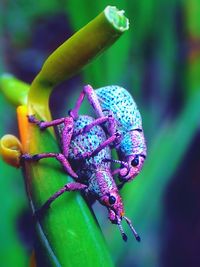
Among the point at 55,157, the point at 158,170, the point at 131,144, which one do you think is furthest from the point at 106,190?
the point at 158,170

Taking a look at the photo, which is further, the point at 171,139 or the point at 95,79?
the point at 171,139

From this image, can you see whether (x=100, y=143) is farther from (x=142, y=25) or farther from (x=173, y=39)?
(x=173, y=39)

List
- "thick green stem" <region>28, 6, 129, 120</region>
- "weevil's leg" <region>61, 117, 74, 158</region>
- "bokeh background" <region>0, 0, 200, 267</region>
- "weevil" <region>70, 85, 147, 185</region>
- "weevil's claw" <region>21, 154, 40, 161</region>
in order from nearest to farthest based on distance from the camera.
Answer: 1. "thick green stem" <region>28, 6, 129, 120</region>
2. "weevil's claw" <region>21, 154, 40, 161</region>
3. "weevil's leg" <region>61, 117, 74, 158</region>
4. "weevil" <region>70, 85, 147, 185</region>
5. "bokeh background" <region>0, 0, 200, 267</region>

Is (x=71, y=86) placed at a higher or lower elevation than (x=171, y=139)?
higher

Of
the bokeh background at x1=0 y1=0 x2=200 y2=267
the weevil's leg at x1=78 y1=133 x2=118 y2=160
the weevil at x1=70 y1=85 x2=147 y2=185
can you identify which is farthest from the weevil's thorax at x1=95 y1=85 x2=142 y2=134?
the bokeh background at x1=0 y1=0 x2=200 y2=267

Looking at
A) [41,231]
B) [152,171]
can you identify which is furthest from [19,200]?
[41,231]

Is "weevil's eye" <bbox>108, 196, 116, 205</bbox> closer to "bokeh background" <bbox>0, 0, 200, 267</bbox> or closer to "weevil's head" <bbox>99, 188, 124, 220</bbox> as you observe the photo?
"weevil's head" <bbox>99, 188, 124, 220</bbox>
